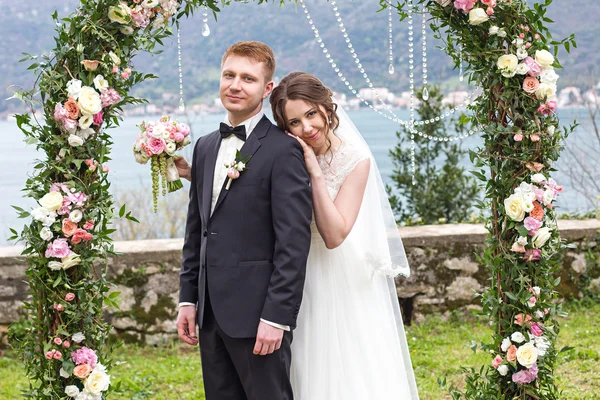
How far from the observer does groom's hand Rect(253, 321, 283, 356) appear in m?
2.72

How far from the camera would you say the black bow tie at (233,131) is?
2934 mm

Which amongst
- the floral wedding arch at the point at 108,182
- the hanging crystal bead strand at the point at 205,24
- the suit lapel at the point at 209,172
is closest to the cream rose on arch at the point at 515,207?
the floral wedding arch at the point at 108,182

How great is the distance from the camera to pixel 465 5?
314 centimetres

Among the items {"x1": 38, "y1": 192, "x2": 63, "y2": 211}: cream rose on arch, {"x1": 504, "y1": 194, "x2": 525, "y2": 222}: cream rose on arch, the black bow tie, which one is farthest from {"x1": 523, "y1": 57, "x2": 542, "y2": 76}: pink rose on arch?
{"x1": 38, "y1": 192, "x2": 63, "y2": 211}: cream rose on arch

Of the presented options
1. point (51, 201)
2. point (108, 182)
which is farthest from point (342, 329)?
point (51, 201)

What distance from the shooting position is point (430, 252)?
18.5 feet

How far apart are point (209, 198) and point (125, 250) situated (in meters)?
2.65

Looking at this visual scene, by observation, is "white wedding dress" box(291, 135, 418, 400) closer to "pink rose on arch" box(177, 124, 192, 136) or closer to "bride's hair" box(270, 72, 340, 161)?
"bride's hair" box(270, 72, 340, 161)

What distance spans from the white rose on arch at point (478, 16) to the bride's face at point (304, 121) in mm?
762

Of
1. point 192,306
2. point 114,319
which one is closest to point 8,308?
point 114,319

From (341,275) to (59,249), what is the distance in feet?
3.95

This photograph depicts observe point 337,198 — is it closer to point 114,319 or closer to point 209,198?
point 209,198

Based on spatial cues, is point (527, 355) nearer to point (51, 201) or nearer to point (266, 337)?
point (266, 337)

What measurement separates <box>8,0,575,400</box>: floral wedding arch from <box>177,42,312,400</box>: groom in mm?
467
